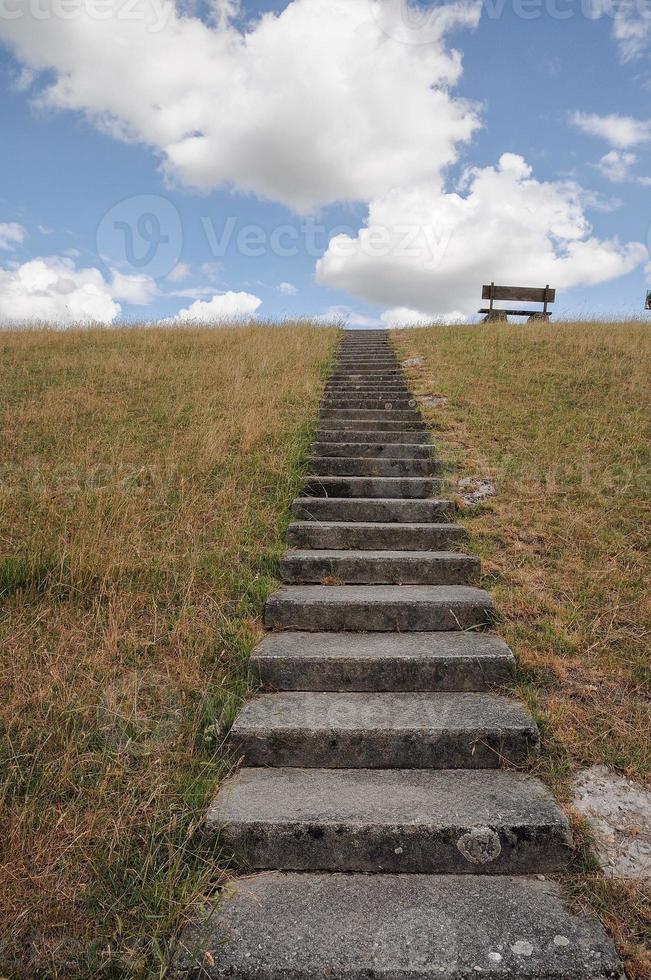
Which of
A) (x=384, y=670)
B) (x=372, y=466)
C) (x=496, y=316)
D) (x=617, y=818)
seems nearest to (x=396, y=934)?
(x=617, y=818)

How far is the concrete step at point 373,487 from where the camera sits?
17.8 ft

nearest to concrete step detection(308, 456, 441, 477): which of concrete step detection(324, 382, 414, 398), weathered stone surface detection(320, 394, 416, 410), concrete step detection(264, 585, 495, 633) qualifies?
weathered stone surface detection(320, 394, 416, 410)

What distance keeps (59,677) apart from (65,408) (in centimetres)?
523

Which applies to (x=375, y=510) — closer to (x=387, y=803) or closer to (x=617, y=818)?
(x=387, y=803)

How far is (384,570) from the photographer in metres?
4.10

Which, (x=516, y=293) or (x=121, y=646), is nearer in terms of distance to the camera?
(x=121, y=646)

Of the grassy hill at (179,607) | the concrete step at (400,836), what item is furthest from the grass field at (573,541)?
the concrete step at (400,836)

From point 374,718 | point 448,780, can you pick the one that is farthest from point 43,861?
point 448,780

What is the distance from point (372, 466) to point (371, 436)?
3.07 ft

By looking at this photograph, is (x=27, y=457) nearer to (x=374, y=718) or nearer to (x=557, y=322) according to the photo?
(x=374, y=718)

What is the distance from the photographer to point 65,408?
23.8 feet

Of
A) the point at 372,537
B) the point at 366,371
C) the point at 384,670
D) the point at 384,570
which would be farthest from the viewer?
the point at 366,371

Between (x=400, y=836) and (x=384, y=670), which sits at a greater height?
(x=384, y=670)

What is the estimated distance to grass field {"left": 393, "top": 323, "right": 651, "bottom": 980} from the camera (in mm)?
2681
